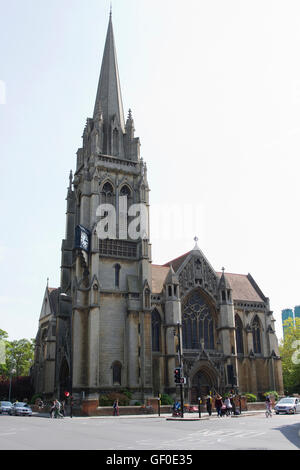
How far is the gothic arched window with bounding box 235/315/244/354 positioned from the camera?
5106 centimetres

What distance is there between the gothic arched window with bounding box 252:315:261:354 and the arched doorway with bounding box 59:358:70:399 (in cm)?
2055

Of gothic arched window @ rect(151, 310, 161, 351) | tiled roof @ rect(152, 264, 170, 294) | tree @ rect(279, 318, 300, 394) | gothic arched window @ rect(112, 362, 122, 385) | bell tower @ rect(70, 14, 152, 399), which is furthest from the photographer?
tree @ rect(279, 318, 300, 394)

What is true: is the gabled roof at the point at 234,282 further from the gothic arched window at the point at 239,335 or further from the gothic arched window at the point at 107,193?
the gothic arched window at the point at 107,193

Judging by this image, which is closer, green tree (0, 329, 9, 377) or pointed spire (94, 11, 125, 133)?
pointed spire (94, 11, 125, 133)

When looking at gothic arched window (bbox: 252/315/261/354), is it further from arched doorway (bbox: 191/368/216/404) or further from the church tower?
the church tower

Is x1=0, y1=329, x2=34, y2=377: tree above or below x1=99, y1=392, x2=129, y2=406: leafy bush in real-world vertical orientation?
above

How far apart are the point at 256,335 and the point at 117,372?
17713 mm

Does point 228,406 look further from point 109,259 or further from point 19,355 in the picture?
point 19,355

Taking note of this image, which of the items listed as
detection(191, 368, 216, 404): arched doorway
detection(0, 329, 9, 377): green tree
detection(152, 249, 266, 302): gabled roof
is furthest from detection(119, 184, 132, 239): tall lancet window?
detection(0, 329, 9, 377): green tree

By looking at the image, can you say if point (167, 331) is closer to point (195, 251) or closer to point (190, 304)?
point (190, 304)

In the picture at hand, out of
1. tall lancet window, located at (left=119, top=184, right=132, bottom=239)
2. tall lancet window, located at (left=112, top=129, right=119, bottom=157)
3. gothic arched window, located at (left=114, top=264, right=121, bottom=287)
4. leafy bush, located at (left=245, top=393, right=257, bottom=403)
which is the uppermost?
tall lancet window, located at (left=112, top=129, right=119, bottom=157)
